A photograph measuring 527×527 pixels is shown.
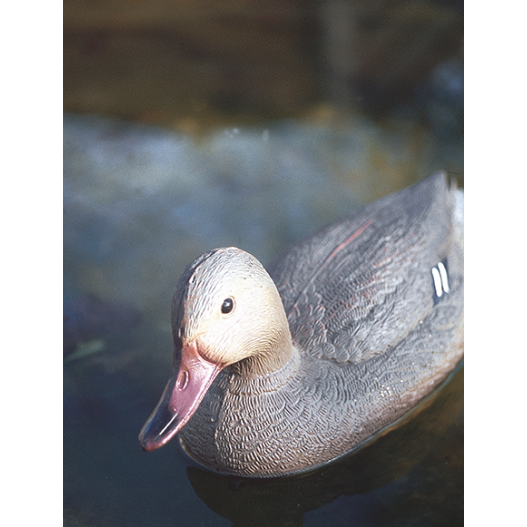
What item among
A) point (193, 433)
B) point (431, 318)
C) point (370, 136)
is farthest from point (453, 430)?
point (370, 136)

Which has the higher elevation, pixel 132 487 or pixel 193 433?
pixel 193 433

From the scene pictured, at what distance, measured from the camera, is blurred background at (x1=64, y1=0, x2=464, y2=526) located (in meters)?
1.84

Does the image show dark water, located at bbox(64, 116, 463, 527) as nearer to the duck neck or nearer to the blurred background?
the blurred background

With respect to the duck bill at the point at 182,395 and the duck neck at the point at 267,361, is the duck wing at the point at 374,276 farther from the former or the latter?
the duck bill at the point at 182,395

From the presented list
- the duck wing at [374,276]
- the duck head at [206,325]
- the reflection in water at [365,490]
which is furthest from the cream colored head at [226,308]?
the reflection in water at [365,490]

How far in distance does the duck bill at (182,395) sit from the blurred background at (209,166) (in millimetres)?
399

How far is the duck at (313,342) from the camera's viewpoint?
60.1 inches

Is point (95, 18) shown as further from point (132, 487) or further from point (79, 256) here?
point (132, 487)

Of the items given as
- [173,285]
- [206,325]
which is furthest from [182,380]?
[173,285]

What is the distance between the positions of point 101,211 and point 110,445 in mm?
1111

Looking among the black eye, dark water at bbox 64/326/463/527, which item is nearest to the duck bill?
the black eye

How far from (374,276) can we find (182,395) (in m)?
0.88

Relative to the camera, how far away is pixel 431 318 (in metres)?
2.16

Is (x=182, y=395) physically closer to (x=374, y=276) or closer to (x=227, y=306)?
(x=227, y=306)
